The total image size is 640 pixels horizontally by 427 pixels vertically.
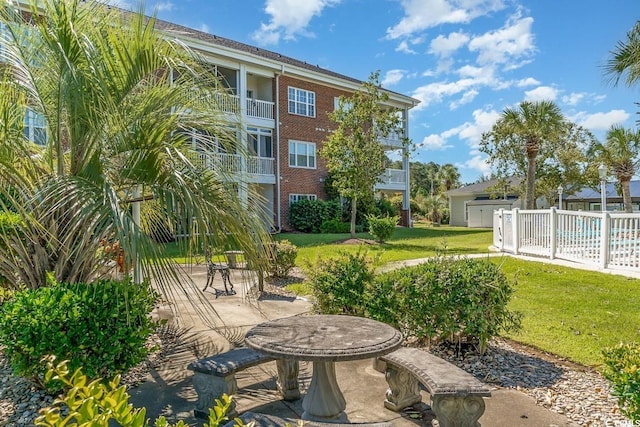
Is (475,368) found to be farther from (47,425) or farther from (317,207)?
(317,207)

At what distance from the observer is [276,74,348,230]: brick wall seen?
22.0m

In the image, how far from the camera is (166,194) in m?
3.23

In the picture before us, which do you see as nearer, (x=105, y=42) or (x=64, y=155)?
(x=105, y=42)

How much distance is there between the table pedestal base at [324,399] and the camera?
3326 mm

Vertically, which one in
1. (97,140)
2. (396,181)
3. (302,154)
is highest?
(302,154)

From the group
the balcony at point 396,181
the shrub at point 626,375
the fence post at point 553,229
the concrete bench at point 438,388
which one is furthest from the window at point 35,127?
the balcony at point 396,181

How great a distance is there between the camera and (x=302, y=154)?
22.9m

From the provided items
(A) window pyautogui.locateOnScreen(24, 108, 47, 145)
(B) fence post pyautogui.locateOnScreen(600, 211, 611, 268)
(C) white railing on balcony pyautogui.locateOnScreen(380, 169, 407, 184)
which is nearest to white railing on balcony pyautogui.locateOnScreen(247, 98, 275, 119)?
(C) white railing on balcony pyautogui.locateOnScreen(380, 169, 407, 184)

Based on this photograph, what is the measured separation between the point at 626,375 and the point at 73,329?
408 centimetres

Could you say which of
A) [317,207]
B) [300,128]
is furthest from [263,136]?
[317,207]

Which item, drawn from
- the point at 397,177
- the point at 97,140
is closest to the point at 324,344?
the point at 97,140

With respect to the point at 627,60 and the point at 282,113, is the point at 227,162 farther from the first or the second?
the point at 282,113

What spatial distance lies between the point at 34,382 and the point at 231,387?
1984mm

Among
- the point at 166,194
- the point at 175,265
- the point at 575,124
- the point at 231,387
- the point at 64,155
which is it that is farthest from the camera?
the point at 575,124
